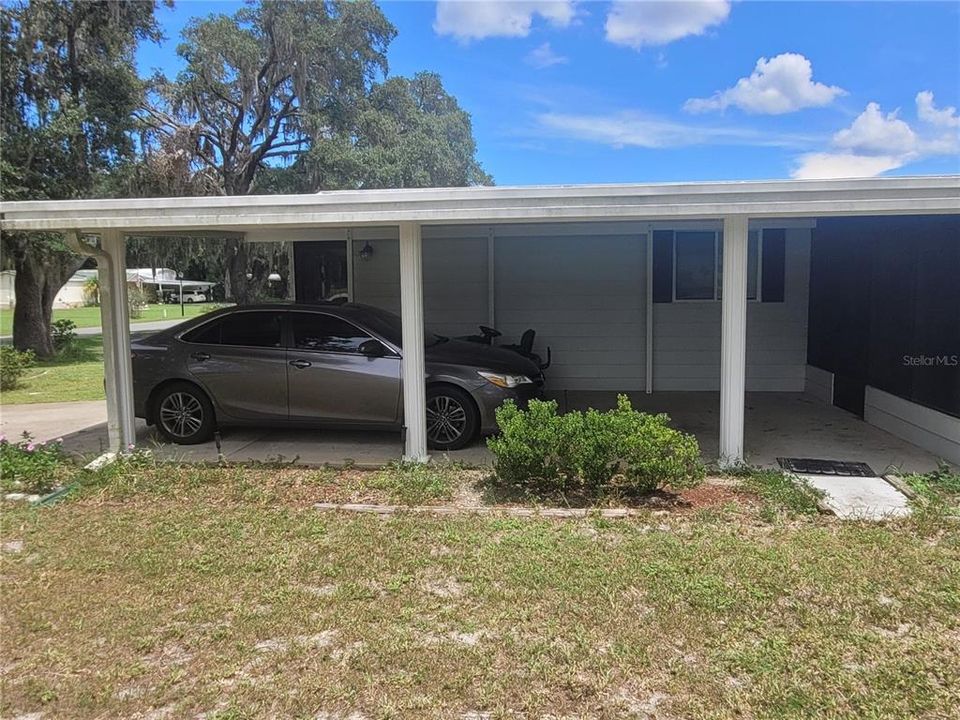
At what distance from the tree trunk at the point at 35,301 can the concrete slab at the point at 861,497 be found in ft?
53.2

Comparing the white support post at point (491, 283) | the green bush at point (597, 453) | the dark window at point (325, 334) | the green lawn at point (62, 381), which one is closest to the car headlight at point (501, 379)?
the dark window at point (325, 334)

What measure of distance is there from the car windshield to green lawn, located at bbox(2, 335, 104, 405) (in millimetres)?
5763

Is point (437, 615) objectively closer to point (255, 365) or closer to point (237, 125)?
point (255, 365)

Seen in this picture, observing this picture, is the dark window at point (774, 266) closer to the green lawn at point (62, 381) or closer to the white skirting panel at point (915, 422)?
the white skirting panel at point (915, 422)

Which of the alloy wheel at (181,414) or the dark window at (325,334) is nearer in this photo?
the dark window at (325,334)

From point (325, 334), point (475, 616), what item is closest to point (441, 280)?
point (325, 334)

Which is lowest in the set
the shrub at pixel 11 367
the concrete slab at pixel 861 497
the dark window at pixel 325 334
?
the concrete slab at pixel 861 497

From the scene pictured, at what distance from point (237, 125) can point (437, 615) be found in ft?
71.1

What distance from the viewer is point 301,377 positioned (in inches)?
271

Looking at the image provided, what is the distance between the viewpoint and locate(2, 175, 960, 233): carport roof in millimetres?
5133

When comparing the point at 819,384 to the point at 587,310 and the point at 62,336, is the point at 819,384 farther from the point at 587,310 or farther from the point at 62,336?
the point at 62,336

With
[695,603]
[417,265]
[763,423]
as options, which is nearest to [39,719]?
[695,603]

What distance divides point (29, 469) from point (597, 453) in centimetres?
475

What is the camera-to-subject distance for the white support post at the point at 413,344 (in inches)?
243
